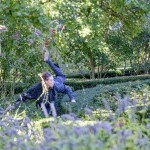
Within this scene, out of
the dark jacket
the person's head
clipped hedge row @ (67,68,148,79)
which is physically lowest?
clipped hedge row @ (67,68,148,79)

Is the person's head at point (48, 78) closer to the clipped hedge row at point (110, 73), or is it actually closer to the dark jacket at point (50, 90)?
the dark jacket at point (50, 90)

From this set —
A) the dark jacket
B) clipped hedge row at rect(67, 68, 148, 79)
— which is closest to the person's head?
the dark jacket

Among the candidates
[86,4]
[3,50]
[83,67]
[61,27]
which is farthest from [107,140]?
[83,67]

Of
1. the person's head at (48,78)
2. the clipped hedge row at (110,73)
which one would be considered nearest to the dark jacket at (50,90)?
the person's head at (48,78)

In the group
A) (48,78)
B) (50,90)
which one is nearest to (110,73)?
(50,90)

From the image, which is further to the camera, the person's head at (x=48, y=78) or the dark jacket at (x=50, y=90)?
the dark jacket at (x=50, y=90)

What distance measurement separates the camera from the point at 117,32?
55.7 ft

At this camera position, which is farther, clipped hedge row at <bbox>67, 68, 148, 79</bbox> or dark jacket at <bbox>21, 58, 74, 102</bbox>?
clipped hedge row at <bbox>67, 68, 148, 79</bbox>

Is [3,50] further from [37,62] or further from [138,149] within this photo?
[138,149]

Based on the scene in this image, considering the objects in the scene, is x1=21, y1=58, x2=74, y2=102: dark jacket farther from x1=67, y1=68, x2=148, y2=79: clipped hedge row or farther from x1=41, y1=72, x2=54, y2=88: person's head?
x1=67, y1=68, x2=148, y2=79: clipped hedge row

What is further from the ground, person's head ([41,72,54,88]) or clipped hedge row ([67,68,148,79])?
person's head ([41,72,54,88])

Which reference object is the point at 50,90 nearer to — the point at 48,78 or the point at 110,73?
the point at 48,78

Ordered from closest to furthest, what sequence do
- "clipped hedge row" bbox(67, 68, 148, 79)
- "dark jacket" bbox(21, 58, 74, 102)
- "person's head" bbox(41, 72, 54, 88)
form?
"person's head" bbox(41, 72, 54, 88)
"dark jacket" bbox(21, 58, 74, 102)
"clipped hedge row" bbox(67, 68, 148, 79)

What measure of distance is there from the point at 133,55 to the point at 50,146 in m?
15.4
